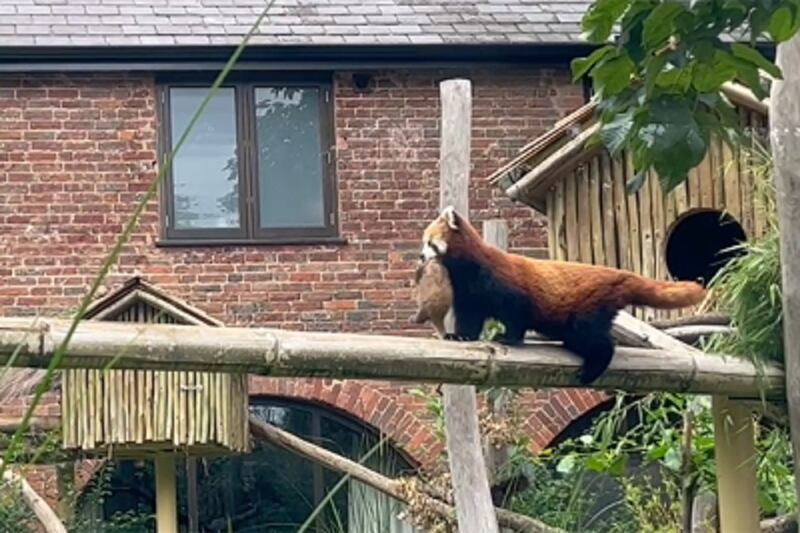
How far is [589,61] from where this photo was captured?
2889mm

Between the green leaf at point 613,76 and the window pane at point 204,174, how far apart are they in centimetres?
901

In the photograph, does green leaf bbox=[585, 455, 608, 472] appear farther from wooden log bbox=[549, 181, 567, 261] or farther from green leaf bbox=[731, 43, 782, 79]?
green leaf bbox=[731, 43, 782, 79]

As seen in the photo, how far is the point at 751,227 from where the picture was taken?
29.3ft

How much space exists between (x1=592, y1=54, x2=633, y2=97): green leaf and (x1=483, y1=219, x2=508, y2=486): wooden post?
4.45m

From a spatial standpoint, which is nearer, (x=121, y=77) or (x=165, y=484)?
(x=165, y=484)

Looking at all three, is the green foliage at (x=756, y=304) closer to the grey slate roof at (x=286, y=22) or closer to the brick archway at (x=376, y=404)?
the brick archway at (x=376, y=404)

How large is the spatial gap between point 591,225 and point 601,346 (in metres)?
3.99

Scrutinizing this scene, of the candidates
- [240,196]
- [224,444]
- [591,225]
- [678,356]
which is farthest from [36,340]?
[240,196]

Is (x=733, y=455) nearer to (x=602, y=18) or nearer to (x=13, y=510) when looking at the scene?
(x=602, y=18)

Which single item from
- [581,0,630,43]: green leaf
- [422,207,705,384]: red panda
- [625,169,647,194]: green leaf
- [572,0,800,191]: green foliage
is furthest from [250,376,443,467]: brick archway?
[581,0,630,43]: green leaf

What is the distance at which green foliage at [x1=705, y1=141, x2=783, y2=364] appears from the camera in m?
5.75

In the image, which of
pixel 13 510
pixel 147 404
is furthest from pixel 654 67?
pixel 13 510

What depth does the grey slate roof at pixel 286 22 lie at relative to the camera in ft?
37.8

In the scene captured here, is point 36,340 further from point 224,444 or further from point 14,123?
point 14,123
